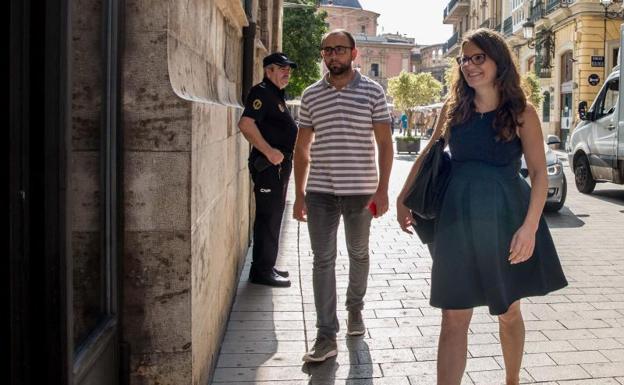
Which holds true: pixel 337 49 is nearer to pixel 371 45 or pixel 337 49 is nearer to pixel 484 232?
pixel 484 232

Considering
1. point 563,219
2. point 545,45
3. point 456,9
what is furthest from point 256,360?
point 456,9

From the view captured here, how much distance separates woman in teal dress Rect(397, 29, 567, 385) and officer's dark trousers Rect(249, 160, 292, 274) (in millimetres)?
2727

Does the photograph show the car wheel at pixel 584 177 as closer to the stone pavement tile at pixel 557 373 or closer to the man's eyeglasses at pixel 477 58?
the stone pavement tile at pixel 557 373

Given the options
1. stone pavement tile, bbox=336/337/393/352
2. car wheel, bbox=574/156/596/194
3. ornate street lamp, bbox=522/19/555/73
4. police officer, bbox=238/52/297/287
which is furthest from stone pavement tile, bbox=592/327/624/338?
ornate street lamp, bbox=522/19/555/73

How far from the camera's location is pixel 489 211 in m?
3.04

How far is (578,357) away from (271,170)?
2.77m

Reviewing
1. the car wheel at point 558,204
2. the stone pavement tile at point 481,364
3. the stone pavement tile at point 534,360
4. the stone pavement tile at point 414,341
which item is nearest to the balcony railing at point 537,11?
the car wheel at point 558,204

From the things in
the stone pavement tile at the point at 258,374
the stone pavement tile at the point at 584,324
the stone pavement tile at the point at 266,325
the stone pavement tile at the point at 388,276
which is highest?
the stone pavement tile at the point at 388,276

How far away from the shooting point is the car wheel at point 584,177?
13961mm

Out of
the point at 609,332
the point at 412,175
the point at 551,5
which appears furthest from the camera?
the point at 551,5

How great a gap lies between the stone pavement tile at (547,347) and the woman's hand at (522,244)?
139 centimetres

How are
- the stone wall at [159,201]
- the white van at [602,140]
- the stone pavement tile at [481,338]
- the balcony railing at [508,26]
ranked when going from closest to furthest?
the stone wall at [159,201], the stone pavement tile at [481,338], the white van at [602,140], the balcony railing at [508,26]

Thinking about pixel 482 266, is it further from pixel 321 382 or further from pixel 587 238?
pixel 587 238

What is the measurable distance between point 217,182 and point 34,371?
1888 mm
